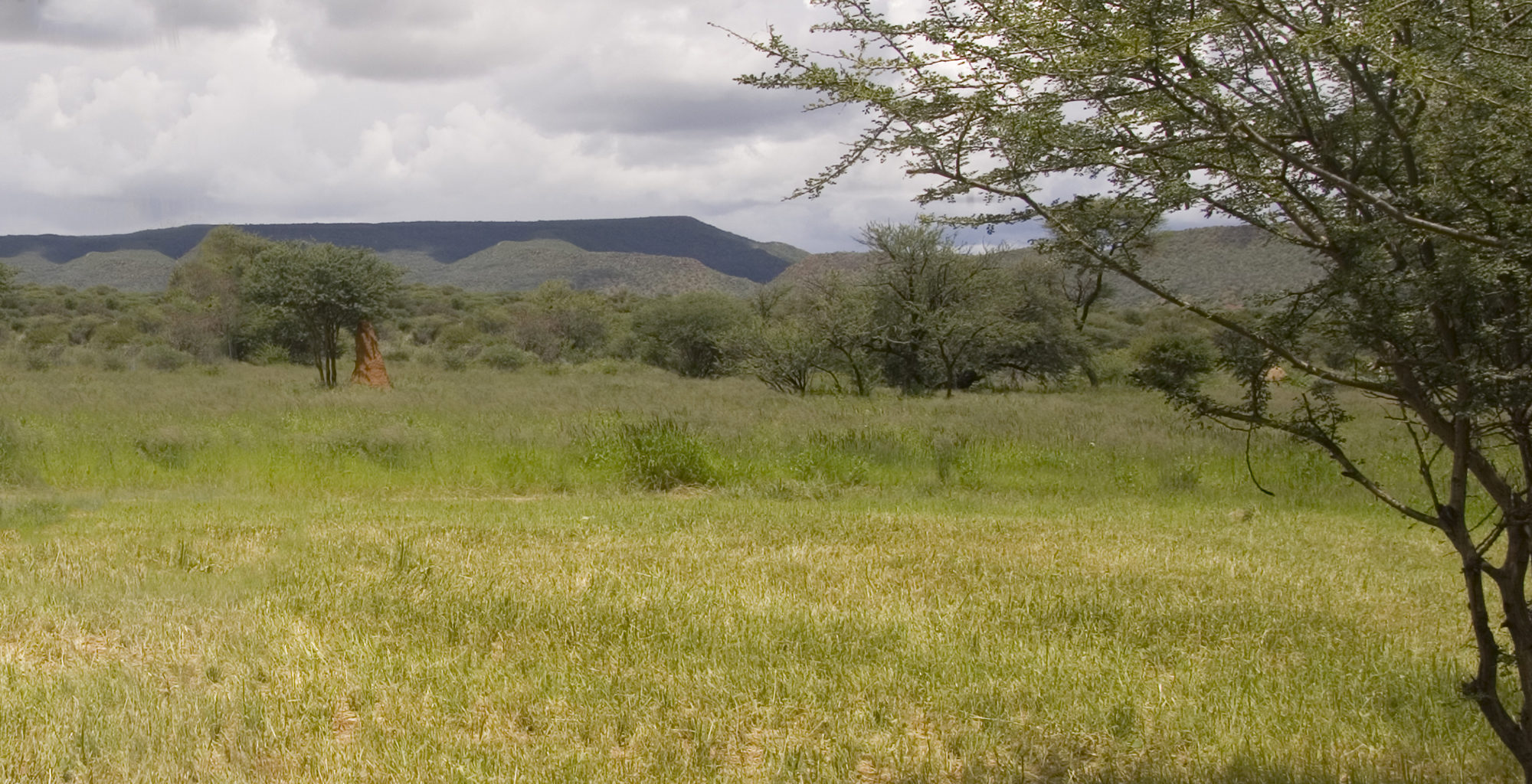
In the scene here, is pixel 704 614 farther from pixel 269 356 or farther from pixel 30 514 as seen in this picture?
pixel 269 356

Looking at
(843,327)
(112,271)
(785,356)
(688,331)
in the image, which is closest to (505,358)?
(688,331)

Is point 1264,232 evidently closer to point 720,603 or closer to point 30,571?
point 720,603

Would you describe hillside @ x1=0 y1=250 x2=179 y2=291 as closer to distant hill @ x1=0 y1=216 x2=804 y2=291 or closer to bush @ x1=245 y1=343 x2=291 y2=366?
distant hill @ x1=0 y1=216 x2=804 y2=291

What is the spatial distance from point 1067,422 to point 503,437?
8524mm

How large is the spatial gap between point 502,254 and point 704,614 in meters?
129

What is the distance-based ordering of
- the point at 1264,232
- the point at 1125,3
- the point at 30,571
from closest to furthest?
the point at 1125,3
the point at 1264,232
the point at 30,571

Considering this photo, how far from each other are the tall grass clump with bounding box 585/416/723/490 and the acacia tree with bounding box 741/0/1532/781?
9.42 metres

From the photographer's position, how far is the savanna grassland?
4676 millimetres

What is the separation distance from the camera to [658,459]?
43.9 feet

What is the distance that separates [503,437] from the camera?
14.9 meters

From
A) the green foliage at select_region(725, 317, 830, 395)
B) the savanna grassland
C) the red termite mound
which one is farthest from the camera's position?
the green foliage at select_region(725, 317, 830, 395)

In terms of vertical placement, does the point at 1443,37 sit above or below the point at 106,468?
above

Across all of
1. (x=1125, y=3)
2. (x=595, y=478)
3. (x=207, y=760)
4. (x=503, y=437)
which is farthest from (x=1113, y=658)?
(x=503, y=437)

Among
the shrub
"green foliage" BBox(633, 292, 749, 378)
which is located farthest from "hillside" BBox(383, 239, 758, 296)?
the shrub
